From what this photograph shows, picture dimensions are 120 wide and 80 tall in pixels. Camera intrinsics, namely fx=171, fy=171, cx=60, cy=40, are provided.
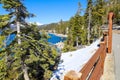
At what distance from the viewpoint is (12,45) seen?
15.2 metres

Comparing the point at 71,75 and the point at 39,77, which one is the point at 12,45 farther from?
the point at 71,75

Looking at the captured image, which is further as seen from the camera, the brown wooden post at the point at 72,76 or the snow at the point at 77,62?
the snow at the point at 77,62

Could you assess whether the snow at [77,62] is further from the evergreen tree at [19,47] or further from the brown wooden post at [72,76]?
the brown wooden post at [72,76]

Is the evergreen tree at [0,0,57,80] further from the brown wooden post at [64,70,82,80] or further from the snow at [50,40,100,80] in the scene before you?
the brown wooden post at [64,70,82,80]

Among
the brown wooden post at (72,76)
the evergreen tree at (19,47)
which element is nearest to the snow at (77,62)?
the evergreen tree at (19,47)

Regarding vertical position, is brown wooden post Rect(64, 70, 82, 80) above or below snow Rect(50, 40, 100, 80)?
above

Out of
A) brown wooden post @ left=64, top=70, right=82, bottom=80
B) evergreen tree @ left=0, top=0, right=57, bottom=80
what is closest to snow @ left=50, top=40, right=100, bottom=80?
evergreen tree @ left=0, top=0, right=57, bottom=80

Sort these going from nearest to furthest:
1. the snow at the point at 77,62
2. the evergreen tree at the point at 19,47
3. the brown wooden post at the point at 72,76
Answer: the brown wooden post at the point at 72,76 → the snow at the point at 77,62 → the evergreen tree at the point at 19,47

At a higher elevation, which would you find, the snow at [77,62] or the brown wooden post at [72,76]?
the brown wooden post at [72,76]

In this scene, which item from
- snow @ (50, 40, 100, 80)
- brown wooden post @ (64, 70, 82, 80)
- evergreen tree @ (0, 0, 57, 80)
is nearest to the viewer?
brown wooden post @ (64, 70, 82, 80)

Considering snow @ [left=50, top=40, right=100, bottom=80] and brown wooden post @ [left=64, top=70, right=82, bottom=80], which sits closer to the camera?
brown wooden post @ [left=64, top=70, right=82, bottom=80]

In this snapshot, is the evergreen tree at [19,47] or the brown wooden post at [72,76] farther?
the evergreen tree at [19,47]

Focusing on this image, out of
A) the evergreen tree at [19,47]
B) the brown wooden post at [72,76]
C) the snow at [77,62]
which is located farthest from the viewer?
the evergreen tree at [19,47]

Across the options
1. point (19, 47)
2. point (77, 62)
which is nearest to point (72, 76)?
point (77, 62)
